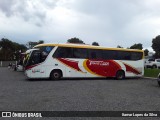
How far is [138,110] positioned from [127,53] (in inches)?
776

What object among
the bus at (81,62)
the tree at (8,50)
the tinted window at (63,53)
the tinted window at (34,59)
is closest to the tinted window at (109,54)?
the bus at (81,62)

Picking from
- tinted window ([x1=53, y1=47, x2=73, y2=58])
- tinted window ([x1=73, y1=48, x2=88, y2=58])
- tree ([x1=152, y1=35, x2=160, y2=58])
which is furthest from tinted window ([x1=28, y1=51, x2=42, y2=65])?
tree ([x1=152, y1=35, x2=160, y2=58])

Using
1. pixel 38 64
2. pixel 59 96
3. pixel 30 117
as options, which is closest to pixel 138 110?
pixel 30 117

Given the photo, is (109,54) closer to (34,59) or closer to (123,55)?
(123,55)

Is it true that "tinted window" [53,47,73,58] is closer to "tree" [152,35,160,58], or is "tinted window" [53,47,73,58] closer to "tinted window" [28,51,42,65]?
"tinted window" [28,51,42,65]

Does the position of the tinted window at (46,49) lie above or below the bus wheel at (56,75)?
above

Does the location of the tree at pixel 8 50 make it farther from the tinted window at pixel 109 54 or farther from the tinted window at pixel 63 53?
the tinted window at pixel 63 53

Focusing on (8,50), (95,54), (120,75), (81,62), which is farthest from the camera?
(8,50)

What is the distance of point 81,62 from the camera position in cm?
2811

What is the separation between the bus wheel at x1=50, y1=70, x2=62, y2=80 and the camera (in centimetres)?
2683

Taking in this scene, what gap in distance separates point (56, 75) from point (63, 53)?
1765mm

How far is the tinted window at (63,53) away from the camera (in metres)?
26.9

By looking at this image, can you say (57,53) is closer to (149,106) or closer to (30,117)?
(149,106)

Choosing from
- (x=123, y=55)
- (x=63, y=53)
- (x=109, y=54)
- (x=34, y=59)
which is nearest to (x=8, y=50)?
(x=123, y=55)
